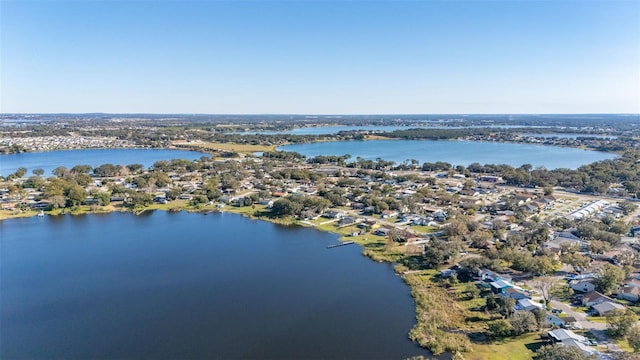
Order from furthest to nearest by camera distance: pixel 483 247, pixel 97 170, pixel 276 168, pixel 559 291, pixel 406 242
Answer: pixel 276 168 < pixel 97 170 < pixel 406 242 < pixel 483 247 < pixel 559 291

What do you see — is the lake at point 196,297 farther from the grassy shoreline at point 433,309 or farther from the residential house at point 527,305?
the residential house at point 527,305

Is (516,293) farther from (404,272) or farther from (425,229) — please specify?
(425,229)

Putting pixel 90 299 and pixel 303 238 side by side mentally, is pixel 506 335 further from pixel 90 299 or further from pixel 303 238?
pixel 90 299

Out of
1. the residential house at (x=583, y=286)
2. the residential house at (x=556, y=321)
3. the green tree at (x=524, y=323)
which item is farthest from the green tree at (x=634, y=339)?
the residential house at (x=583, y=286)

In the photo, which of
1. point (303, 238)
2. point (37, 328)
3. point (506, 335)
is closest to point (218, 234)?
point (303, 238)

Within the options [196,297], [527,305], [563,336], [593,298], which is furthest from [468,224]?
[196,297]

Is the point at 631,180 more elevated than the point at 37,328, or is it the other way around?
the point at 631,180
